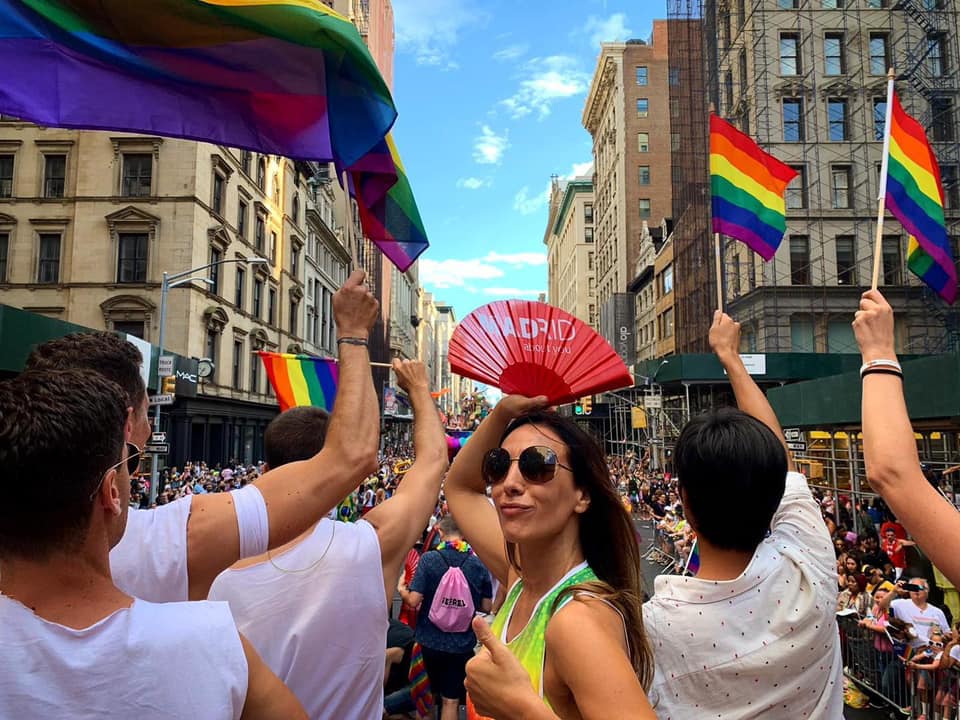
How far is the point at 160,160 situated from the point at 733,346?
32171mm

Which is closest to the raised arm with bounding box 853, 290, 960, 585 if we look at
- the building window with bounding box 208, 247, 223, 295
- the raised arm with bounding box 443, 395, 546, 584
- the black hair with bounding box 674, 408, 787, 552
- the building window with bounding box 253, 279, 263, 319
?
the black hair with bounding box 674, 408, 787, 552

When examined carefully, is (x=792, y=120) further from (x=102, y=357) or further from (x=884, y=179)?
(x=102, y=357)

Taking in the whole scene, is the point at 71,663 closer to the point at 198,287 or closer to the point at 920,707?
the point at 920,707

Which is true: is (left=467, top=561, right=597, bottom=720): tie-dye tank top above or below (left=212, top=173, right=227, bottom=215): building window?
below

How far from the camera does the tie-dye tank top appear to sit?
187cm

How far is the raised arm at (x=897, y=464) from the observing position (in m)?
1.70

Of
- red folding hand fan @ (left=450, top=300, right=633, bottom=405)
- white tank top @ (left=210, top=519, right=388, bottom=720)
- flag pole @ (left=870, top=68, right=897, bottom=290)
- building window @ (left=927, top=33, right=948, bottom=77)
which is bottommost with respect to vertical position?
white tank top @ (left=210, top=519, right=388, bottom=720)

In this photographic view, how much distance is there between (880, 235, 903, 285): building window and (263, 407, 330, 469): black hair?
34741 mm

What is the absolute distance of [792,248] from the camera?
3212cm

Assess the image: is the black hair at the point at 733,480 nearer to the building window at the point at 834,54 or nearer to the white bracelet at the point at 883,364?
the white bracelet at the point at 883,364

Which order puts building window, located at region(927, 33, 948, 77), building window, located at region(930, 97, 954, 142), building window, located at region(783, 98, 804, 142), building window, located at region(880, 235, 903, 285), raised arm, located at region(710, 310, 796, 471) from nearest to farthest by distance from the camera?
raised arm, located at region(710, 310, 796, 471) → building window, located at region(930, 97, 954, 142) → building window, located at region(927, 33, 948, 77) → building window, located at region(880, 235, 903, 285) → building window, located at region(783, 98, 804, 142)

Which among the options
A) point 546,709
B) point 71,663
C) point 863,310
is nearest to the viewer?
point 71,663

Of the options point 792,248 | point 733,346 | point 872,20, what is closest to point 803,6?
point 872,20

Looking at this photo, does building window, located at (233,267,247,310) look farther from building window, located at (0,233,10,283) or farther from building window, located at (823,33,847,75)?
building window, located at (823,33,847,75)
